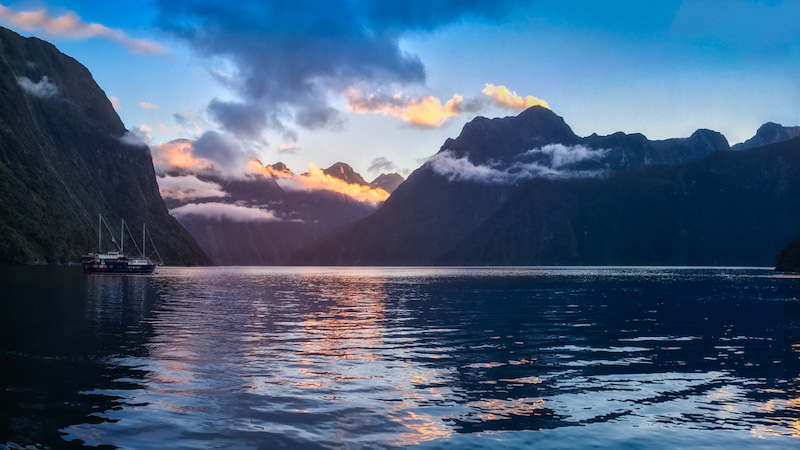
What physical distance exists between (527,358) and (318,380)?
13818 millimetres

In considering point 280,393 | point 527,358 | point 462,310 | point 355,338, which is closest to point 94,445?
point 280,393

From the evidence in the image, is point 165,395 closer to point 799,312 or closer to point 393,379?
point 393,379

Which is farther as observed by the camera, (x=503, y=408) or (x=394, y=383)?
(x=394, y=383)

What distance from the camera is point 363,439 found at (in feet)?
62.1

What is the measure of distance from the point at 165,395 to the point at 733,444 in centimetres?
2139

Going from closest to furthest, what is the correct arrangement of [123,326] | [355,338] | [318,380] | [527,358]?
[318,380], [527,358], [355,338], [123,326]

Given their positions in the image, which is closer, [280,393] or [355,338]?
[280,393]

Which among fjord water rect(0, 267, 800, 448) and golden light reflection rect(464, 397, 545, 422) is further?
golden light reflection rect(464, 397, 545, 422)

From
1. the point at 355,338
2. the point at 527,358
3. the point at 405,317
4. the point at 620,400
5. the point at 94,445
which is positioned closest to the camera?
the point at 94,445

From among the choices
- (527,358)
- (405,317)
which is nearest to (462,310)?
(405,317)

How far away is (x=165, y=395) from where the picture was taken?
81.7 feet

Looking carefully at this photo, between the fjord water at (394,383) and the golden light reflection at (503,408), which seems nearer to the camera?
the fjord water at (394,383)

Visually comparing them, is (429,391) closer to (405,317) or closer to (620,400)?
(620,400)

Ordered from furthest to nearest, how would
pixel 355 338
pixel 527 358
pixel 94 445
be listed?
1. pixel 355 338
2. pixel 527 358
3. pixel 94 445
